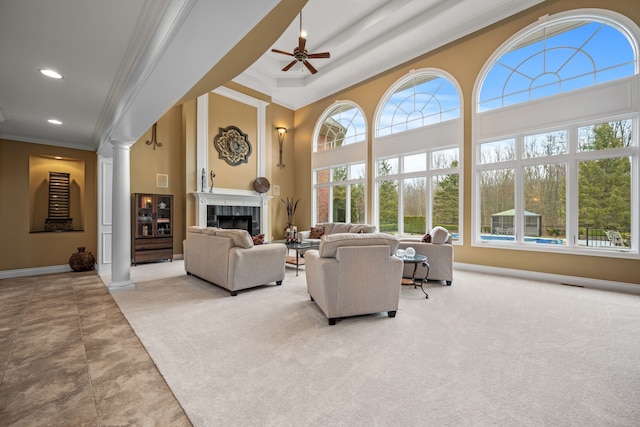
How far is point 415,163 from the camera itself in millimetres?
6602

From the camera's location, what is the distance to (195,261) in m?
4.68

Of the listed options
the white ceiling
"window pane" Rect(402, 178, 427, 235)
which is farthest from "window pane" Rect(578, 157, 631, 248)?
the white ceiling

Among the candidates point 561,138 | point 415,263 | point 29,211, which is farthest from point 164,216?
point 561,138

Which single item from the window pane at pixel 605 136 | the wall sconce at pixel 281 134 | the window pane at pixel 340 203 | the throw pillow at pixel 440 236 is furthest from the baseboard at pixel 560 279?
the wall sconce at pixel 281 134

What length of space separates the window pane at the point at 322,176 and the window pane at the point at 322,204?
22 cm

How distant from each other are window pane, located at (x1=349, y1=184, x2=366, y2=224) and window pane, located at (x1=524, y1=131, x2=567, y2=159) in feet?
12.1

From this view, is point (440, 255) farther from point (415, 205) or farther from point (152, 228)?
point (152, 228)

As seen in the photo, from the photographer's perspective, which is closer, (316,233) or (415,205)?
(415,205)

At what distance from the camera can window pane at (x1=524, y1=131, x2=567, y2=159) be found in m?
4.71

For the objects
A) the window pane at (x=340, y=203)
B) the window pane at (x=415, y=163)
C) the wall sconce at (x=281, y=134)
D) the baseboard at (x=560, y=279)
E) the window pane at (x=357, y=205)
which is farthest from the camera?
the wall sconce at (x=281, y=134)

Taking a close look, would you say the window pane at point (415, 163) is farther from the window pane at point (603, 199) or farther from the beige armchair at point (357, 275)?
the beige armchair at point (357, 275)

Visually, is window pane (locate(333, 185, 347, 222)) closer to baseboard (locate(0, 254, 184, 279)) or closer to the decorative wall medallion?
the decorative wall medallion

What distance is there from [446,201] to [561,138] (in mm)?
2141

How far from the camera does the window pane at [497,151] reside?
5.25 meters
